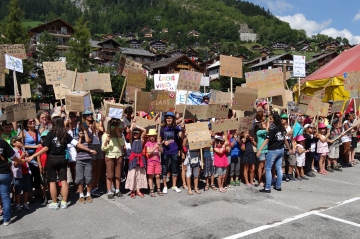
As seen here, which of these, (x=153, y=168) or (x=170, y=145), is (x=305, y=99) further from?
(x=153, y=168)

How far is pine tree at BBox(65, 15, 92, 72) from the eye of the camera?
125 feet

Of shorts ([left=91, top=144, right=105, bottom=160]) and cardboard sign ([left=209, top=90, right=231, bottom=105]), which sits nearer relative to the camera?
shorts ([left=91, top=144, right=105, bottom=160])

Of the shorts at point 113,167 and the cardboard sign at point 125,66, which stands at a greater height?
the cardboard sign at point 125,66

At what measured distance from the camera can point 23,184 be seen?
601 cm

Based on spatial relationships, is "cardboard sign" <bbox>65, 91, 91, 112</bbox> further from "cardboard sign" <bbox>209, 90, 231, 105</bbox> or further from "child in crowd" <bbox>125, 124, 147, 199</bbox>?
"cardboard sign" <bbox>209, 90, 231, 105</bbox>

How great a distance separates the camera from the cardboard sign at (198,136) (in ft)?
22.8

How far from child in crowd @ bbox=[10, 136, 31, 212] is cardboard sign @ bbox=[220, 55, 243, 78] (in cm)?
569

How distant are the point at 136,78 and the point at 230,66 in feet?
9.70

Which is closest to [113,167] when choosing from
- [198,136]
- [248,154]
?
[198,136]

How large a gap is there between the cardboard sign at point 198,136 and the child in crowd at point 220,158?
32 cm

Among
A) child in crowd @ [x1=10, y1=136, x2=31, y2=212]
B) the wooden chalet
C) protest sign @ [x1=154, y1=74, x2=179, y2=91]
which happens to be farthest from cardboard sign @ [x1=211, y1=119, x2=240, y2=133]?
the wooden chalet

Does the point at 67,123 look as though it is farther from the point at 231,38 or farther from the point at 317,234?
the point at 231,38

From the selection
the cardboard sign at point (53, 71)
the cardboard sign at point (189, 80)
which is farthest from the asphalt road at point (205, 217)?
the cardboard sign at point (53, 71)

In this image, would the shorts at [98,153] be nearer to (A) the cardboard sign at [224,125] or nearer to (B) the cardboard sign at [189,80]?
(B) the cardboard sign at [189,80]
